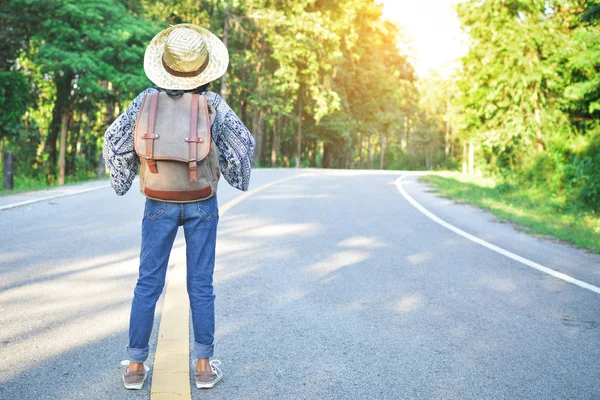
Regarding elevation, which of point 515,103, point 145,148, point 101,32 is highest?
point 101,32

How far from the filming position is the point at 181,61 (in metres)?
3.60

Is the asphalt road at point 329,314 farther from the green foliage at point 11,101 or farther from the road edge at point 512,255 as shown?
the green foliage at point 11,101

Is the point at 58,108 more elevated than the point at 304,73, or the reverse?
the point at 304,73

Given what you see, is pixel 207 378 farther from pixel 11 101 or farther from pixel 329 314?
pixel 11 101

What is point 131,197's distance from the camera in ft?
45.6

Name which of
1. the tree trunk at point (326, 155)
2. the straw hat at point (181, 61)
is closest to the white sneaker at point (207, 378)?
the straw hat at point (181, 61)

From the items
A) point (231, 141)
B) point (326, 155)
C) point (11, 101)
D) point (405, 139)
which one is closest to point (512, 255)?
point (231, 141)

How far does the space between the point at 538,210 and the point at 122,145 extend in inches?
467

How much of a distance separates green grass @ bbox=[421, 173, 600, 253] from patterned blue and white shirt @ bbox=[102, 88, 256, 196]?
6.77m

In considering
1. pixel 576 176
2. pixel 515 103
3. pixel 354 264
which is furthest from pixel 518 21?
pixel 354 264

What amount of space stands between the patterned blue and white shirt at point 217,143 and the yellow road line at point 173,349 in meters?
1.11

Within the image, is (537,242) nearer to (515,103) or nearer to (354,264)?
(354,264)

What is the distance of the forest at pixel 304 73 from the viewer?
52.9 feet

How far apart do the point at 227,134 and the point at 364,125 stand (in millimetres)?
46911
